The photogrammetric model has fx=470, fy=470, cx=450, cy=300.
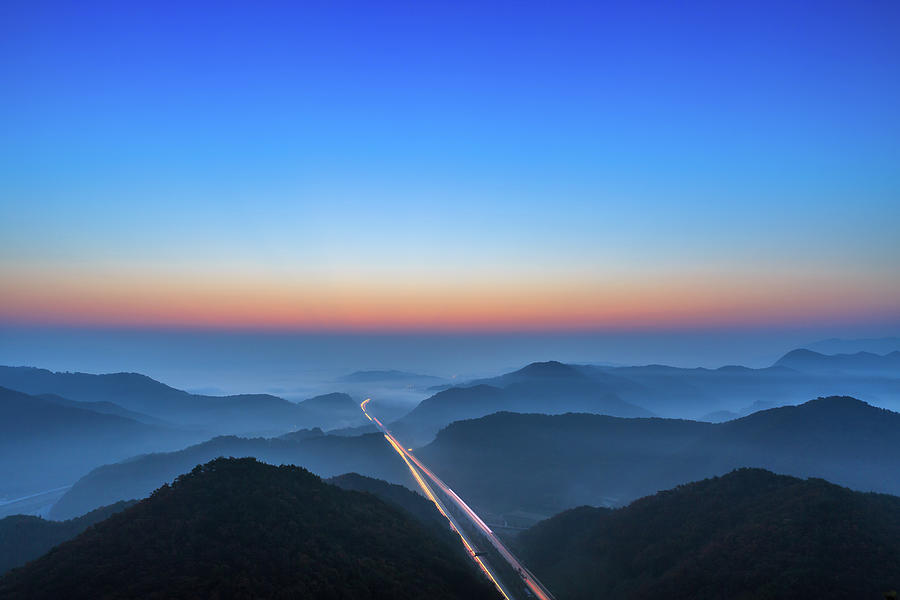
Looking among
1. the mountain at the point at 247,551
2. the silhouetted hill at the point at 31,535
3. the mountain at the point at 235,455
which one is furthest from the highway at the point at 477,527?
Result: the silhouetted hill at the point at 31,535

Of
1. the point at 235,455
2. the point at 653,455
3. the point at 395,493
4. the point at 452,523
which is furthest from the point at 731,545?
the point at 235,455

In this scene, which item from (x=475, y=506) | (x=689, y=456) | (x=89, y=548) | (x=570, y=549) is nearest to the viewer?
(x=89, y=548)

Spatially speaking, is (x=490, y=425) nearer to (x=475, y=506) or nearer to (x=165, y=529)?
(x=475, y=506)

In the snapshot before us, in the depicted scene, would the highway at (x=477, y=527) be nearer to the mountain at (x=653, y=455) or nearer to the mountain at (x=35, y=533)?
the mountain at (x=653, y=455)

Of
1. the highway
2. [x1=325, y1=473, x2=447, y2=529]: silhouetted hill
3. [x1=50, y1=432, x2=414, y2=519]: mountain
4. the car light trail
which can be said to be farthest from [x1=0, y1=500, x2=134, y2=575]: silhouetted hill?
[x1=50, y1=432, x2=414, y2=519]: mountain

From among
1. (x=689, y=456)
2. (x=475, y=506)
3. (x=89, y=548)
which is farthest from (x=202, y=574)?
(x=689, y=456)

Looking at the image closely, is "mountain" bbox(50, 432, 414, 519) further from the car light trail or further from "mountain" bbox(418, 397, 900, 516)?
"mountain" bbox(418, 397, 900, 516)
